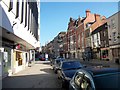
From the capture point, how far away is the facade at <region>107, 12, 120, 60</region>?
39.4 meters

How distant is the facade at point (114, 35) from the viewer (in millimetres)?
39406

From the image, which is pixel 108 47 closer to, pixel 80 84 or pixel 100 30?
pixel 100 30

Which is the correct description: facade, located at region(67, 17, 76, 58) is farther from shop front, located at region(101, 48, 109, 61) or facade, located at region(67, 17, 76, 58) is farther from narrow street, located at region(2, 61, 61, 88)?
narrow street, located at region(2, 61, 61, 88)

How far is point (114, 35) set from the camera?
1615 inches

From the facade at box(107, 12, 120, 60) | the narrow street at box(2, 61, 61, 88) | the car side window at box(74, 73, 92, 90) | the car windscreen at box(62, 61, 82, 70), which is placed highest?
the facade at box(107, 12, 120, 60)

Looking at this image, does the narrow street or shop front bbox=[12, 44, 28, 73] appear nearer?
the narrow street

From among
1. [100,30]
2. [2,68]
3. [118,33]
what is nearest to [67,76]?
[2,68]

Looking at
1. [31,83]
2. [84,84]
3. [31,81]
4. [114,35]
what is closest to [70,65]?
[31,83]

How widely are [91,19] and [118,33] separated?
86.7 ft

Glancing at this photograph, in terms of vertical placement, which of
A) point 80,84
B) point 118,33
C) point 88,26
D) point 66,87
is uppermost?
point 88,26

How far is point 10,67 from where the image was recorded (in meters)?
19.4

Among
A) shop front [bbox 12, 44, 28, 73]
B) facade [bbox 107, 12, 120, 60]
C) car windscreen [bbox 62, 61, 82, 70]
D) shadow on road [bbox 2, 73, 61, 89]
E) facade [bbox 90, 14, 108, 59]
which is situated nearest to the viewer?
shadow on road [bbox 2, 73, 61, 89]

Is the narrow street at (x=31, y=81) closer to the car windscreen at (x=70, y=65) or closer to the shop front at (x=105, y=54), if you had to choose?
the car windscreen at (x=70, y=65)

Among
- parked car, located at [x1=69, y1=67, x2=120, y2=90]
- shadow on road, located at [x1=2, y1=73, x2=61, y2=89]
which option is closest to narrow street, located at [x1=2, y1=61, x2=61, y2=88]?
shadow on road, located at [x1=2, y1=73, x2=61, y2=89]
